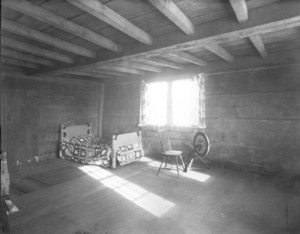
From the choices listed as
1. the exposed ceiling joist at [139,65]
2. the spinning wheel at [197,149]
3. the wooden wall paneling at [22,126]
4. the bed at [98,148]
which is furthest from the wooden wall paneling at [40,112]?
the spinning wheel at [197,149]

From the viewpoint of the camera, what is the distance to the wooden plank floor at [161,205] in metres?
2.62

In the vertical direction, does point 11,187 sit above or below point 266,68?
below

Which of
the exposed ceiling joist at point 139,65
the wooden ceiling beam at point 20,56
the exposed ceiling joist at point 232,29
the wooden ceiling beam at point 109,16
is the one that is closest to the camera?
the wooden ceiling beam at point 109,16

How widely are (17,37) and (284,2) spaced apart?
10.8 feet

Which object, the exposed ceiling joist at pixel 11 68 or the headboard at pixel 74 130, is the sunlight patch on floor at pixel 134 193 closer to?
the headboard at pixel 74 130

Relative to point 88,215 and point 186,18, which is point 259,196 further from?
point 186,18

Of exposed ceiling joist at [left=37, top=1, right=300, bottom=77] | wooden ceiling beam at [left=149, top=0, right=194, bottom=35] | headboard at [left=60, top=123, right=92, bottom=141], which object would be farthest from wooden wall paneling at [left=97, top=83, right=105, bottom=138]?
wooden ceiling beam at [left=149, top=0, right=194, bottom=35]

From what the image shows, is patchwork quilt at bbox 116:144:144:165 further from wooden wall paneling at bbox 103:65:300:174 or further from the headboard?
the headboard

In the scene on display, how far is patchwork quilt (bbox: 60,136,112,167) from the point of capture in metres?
5.10

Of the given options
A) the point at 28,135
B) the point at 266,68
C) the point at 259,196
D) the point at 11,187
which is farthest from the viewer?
the point at 28,135

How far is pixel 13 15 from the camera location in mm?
2344

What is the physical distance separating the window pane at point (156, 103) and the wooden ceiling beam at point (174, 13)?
345 centimetres

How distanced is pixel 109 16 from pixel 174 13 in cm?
65

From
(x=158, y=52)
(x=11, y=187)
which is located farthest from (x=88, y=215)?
(x=158, y=52)
